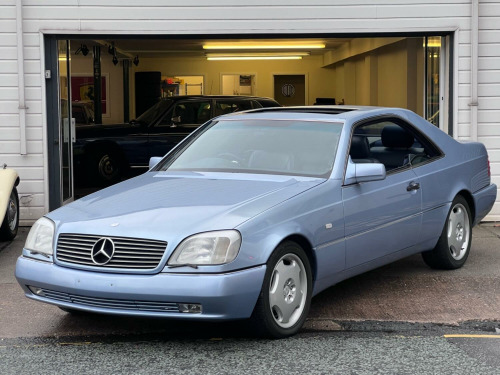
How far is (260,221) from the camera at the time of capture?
17.5 feet

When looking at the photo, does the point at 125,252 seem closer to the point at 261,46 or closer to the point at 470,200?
the point at 470,200

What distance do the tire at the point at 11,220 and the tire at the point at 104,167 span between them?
634cm

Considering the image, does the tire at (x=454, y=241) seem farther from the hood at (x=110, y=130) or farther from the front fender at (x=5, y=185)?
the hood at (x=110, y=130)

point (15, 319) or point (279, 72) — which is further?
point (279, 72)

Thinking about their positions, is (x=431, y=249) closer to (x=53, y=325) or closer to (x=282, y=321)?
(x=282, y=321)

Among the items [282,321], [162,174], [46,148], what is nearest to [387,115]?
[162,174]

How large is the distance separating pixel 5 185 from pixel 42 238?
3.76 m

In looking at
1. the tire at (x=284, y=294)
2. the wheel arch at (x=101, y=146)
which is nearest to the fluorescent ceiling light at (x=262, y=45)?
the wheel arch at (x=101, y=146)

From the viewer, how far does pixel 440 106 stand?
37.1 feet

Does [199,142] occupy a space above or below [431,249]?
above

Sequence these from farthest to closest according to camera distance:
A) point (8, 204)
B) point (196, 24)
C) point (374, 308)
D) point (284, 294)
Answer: point (196, 24) → point (8, 204) → point (374, 308) → point (284, 294)

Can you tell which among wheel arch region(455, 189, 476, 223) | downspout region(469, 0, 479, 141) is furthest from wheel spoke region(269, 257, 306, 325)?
downspout region(469, 0, 479, 141)

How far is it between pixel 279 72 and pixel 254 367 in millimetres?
23995

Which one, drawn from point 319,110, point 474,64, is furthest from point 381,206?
point 474,64
